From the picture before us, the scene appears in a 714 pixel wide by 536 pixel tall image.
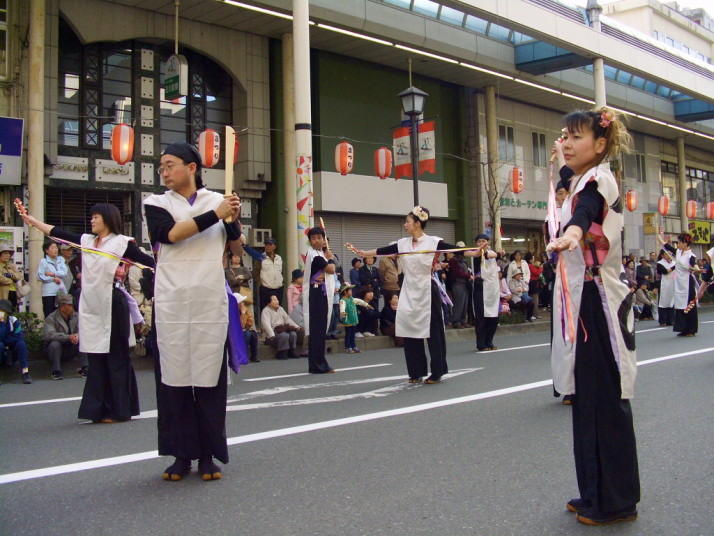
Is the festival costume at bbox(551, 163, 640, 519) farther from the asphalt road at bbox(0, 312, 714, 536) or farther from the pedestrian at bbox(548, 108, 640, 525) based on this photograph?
the asphalt road at bbox(0, 312, 714, 536)

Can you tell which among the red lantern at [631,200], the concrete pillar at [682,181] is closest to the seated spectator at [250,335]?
the red lantern at [631,200]

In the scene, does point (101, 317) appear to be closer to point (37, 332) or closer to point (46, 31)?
point (37, 332)

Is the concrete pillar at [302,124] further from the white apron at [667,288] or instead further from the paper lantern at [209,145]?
the white apron at [667,288]

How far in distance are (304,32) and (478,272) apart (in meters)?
6.26

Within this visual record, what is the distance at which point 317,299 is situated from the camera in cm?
1045

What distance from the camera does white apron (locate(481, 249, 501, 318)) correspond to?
12875mm

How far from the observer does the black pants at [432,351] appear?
8.77 m

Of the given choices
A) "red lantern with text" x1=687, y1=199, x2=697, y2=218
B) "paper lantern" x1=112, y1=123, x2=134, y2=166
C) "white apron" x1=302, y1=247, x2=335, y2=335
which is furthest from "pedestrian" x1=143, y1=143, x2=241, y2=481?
"red lantern with text" x1=687, y1=199, x2=697, y2=218

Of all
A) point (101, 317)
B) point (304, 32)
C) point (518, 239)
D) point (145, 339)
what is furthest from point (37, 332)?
point (518, 239)

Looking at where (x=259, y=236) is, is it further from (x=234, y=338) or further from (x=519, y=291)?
(x=234, y=338)

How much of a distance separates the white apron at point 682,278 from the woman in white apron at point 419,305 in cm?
730

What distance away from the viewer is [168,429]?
4.60m

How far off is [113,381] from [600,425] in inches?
173

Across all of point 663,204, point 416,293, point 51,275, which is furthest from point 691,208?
point 51,275
